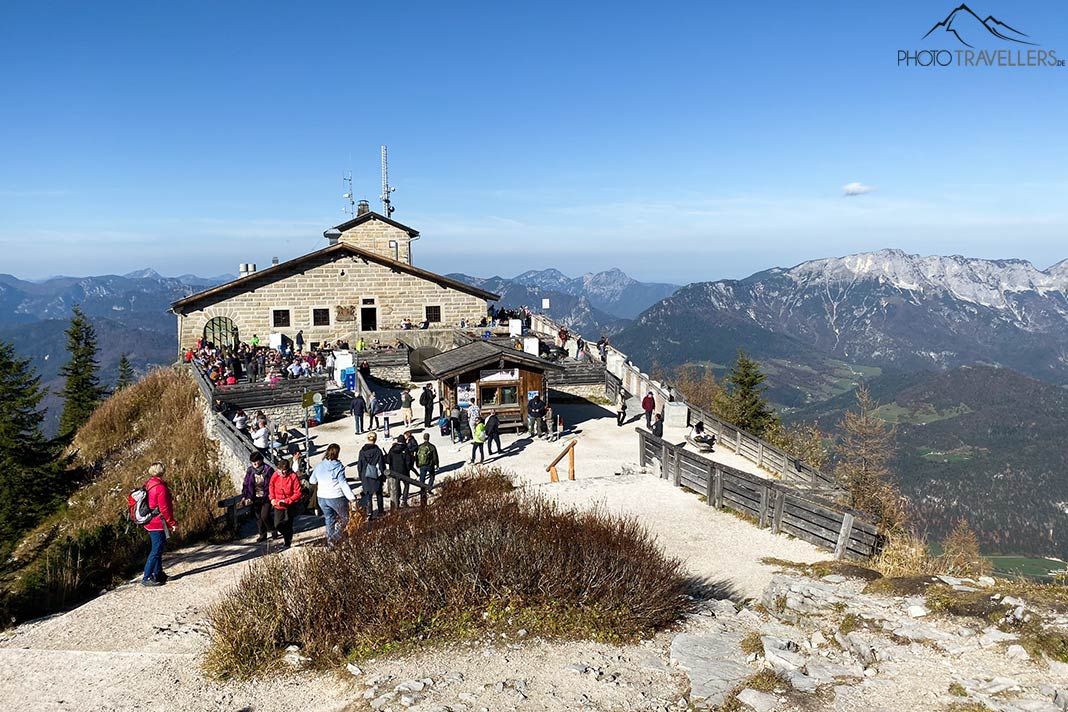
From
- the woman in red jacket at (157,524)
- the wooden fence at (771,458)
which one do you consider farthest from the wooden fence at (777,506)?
the woman in red jacket at (157,524)

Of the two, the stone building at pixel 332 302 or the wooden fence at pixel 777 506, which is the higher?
the stone building at pixel 332 302

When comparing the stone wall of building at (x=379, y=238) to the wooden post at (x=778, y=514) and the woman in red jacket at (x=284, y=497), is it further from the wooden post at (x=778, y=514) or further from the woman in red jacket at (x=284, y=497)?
the woman in red jacket at (x=284, y=497)

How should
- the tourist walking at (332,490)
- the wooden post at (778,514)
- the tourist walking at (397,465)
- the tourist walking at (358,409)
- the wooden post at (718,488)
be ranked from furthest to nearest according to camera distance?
the tourist walking at (358,409), the wooden post at (718,488), the wooden post at (778,514), the tourist walking at (397,465), the tourist walking at (332,490)

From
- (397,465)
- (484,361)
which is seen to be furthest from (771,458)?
(397,465)

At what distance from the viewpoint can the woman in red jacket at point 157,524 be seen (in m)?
9.55

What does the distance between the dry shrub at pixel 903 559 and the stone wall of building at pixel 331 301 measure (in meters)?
27.0

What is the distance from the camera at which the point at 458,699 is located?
22.1ft

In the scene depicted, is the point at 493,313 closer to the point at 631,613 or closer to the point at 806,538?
the point at 806,538

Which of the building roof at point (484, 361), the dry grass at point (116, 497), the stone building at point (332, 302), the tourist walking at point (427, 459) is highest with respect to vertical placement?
the stone building at point (332, 302)

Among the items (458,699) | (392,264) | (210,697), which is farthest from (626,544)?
(392,264)

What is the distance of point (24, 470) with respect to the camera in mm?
28219

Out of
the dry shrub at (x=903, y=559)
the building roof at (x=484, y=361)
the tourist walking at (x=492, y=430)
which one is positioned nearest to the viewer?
the dry shrub at (x=903, y=559)

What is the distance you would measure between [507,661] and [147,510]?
5.20 m

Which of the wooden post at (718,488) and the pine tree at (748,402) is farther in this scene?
the pine tree at (748,402)
